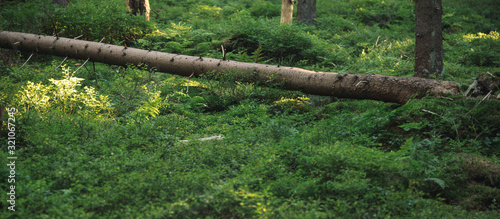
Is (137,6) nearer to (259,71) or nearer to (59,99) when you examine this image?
(259,71)

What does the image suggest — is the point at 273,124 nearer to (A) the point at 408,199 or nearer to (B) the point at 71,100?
(A) the point at 408,199

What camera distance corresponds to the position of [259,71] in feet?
25.8

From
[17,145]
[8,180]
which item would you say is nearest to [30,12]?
[17,145]

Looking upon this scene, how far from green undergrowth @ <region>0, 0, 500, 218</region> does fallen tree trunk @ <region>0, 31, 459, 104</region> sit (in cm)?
26

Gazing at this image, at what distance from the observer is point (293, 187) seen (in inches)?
153

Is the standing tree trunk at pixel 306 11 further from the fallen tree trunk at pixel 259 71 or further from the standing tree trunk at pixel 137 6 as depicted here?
the fallen tree trunk at pixel 259 71

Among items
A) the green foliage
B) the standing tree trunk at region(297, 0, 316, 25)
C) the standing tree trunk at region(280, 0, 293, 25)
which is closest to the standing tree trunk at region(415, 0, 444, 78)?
the green foliage

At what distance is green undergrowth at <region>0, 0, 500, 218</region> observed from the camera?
3525 mm

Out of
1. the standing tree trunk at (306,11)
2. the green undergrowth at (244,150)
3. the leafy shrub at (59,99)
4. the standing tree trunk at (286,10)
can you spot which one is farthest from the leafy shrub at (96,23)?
the standing tree trunk at (306,11)

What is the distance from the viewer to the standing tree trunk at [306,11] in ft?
48.9

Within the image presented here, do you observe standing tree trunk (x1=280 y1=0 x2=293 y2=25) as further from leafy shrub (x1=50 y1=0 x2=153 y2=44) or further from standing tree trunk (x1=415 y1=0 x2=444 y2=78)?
standing tree trunk (x1=415 y1=0 x2=444 y2=78)

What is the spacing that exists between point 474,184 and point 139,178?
4.17 meters

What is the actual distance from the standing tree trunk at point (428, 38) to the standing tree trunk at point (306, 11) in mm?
7928

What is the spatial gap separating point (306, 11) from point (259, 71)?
823 centimetres
